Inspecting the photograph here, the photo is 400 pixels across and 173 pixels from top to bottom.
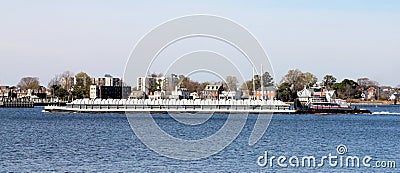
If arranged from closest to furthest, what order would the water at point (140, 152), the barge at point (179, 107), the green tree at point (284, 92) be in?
the water at point (140, 152) < the barge at point (179, 107) < the green tree at point (284, 92)

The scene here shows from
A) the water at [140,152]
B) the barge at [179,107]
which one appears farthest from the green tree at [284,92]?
the water at [140,152]

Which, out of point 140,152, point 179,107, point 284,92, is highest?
point 284,92

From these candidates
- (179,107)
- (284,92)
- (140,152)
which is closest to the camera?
(140,152)

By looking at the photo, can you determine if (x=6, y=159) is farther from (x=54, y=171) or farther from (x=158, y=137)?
(x=158, y=137)

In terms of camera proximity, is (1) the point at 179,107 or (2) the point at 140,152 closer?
(2) the point at 140,152

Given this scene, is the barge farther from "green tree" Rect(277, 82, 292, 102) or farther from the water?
"green tree" Rect(277, 82, 292, 102)

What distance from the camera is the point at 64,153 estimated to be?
41875 millimetres

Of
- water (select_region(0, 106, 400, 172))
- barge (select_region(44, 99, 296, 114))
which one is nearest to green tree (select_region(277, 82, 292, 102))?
barge (select_region(44, 99, 296, 114))

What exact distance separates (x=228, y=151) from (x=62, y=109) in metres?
75.7

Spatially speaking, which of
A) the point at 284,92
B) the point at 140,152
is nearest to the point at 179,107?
the point at 140,152

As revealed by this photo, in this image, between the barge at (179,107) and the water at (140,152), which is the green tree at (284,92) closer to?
the barge at (179,107)

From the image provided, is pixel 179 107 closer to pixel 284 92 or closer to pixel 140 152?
pixel 140 152

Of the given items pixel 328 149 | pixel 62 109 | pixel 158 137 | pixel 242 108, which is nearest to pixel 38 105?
pixel 62 109

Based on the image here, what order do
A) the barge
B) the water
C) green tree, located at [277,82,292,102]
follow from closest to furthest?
the water, the barge, green tree, located at [277,82,292,102]
